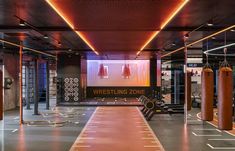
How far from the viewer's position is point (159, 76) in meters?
23.2

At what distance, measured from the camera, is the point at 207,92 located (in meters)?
8.98

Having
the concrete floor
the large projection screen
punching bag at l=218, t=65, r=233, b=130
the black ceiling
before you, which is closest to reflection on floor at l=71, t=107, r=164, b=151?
the concrete floor

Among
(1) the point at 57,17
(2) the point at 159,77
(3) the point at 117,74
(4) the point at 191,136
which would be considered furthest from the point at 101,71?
(1) the point at 57,17

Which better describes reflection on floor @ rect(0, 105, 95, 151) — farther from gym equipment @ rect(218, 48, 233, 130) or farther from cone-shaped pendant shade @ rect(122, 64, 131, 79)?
cone-shaped pendant shade @ rect(122, 64, 131, 79)

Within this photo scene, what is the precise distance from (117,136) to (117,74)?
17.0 meters

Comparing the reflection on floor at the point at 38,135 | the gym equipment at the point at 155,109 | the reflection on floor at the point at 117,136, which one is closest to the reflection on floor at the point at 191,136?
the reflection on floor at the point at 117,136

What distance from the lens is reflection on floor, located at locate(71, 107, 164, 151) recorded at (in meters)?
8.53

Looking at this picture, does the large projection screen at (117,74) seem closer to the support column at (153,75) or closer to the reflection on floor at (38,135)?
the support column at (153,75)

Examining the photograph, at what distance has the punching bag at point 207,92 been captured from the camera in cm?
891

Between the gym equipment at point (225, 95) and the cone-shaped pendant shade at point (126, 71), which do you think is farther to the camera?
the cone-shaped pendant shade at point (126, 71)

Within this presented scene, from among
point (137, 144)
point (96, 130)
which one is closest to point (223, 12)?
point (137, 144)

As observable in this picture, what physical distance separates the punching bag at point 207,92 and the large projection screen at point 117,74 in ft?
57.1

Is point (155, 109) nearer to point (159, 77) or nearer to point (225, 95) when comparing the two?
point (225, 95)

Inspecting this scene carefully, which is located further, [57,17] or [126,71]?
[126,71]
